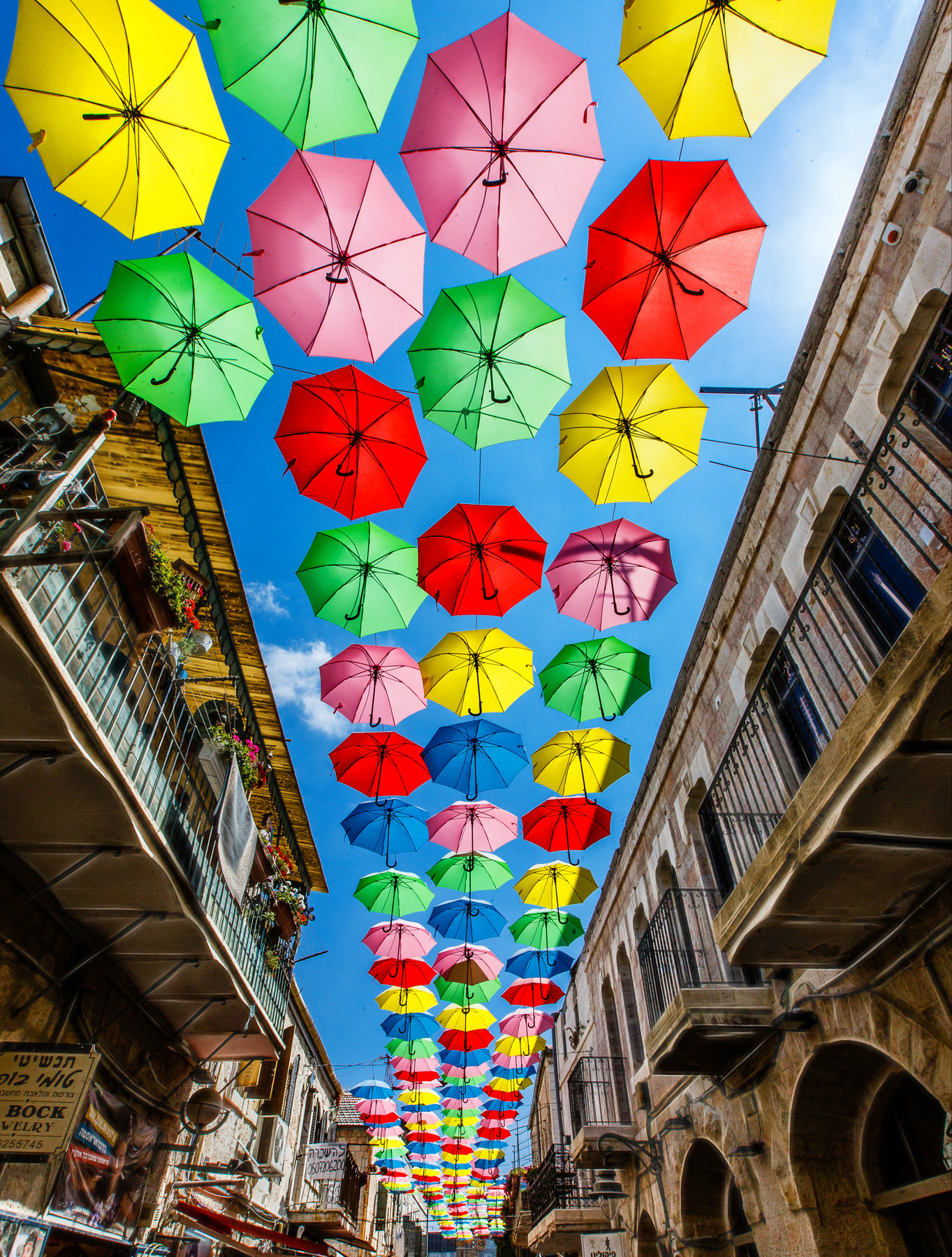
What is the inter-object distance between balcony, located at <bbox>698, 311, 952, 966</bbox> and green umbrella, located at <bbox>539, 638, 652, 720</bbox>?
4.59 meters

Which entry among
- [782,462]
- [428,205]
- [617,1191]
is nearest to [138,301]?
[428,205]

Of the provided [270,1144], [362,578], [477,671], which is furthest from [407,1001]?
[362,578]

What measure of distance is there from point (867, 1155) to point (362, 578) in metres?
9.35

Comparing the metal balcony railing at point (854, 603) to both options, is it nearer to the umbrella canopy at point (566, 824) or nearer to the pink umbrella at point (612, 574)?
the pink umbrella at point (612, 574)

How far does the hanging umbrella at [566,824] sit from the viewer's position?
14562mm

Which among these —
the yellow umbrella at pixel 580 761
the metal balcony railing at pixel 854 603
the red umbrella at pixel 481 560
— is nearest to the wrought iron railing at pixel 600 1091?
the yellow umbrella at pixel 580 761

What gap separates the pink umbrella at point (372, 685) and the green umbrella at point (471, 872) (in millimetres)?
4878

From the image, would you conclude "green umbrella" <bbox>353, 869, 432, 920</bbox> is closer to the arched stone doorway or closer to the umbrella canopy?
the umbrella canopy

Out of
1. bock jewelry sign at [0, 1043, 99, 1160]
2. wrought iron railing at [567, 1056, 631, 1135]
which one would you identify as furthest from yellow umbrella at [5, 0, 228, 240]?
wrought iron railing at [567, 1056, 631, 1135]

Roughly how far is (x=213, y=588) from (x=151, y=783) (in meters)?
2.93

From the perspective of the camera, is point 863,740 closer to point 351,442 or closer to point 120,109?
Result: point 351,442

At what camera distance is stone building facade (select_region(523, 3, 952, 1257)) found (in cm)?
434

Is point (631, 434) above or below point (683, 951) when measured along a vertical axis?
above

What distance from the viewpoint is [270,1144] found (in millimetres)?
15398
